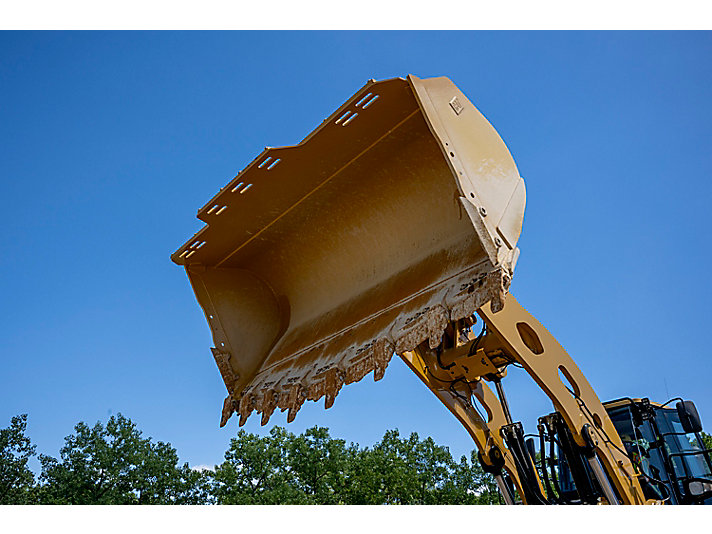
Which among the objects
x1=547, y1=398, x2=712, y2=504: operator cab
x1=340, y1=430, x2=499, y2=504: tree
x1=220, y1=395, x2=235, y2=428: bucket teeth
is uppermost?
x1=340, y1=430, x2=499, y2=504: tree

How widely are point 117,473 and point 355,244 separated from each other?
19.3 m

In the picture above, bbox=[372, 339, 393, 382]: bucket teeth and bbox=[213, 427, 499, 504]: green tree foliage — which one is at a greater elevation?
bbox=[213, 427, 499, 504]: green tree foliage

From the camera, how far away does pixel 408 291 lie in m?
3.10

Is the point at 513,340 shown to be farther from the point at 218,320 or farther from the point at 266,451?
the point at 266,451

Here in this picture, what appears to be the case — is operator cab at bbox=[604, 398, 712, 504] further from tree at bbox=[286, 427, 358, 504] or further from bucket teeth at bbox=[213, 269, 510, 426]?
tree at bbox=[286, 427, 358, 504]

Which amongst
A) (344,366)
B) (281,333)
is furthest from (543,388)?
(281,333)

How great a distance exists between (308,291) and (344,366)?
1.25m

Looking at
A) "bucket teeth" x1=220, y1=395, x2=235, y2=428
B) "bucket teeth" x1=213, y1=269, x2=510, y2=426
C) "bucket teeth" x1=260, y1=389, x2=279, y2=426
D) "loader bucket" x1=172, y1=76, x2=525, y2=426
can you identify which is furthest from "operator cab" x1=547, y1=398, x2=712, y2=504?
"bucket teeth" x1=220, y1=395, x2=235, y2=428

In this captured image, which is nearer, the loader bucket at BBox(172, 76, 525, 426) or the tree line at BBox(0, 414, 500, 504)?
the loader bucket at BBox(172, 76, 525, 426)

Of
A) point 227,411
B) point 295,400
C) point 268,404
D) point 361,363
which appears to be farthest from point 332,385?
point 227,411

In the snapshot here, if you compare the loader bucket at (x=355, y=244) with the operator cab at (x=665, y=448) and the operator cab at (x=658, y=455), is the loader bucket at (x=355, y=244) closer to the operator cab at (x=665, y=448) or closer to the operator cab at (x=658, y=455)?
the operator cab at (x=658, y=455)

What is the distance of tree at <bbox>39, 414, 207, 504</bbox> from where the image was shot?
19000mm

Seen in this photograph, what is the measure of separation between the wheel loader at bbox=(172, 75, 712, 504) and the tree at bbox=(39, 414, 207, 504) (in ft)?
58.6

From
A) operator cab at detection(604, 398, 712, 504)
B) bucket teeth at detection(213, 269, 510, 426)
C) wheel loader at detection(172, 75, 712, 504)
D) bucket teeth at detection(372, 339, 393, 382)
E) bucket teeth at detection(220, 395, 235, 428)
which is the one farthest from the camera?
operator cab at detection(604, 398, 712, 504)
